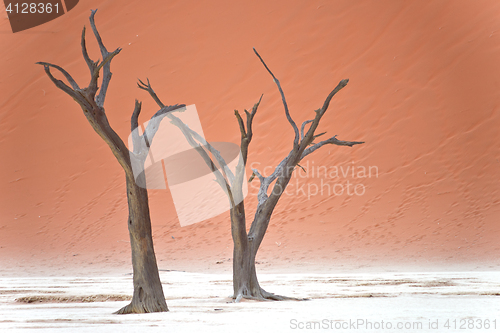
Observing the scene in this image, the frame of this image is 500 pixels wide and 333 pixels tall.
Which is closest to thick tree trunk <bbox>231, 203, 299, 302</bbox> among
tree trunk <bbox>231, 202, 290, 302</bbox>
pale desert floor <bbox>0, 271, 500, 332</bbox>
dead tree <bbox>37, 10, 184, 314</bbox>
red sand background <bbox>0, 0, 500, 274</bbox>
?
tree trunk <bbox>231, 202, 290, 302</bbox>

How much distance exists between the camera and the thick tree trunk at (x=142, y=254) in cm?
545

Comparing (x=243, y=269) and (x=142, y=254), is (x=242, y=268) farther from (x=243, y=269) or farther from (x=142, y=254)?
(x=142, y=254)

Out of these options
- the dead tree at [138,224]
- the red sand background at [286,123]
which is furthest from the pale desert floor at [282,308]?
the red sand background at [286,123]

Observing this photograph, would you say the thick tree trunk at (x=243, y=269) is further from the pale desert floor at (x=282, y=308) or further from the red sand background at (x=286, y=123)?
the red sand background at (x=286, y=123)

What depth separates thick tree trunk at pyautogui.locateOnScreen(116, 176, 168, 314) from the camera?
5445 millimetres

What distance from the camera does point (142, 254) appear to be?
5.50 m

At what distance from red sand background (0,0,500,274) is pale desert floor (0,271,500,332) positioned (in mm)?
4420

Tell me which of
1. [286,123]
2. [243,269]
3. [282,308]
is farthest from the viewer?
[286,123]

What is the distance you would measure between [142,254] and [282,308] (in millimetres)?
1652

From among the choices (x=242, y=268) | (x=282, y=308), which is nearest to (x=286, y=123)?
(x=242, y=268)

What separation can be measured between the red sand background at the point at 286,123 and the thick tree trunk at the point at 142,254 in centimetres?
782

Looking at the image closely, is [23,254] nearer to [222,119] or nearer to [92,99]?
[222,119]

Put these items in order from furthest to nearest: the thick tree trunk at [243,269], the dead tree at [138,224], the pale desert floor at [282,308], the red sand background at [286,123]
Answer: the red sand background at [286,123] → the thick tree trunk at [243,269] → the dead tree at [138,224] → the pale desert floor at [282,308]

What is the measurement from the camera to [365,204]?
52.1 ft
